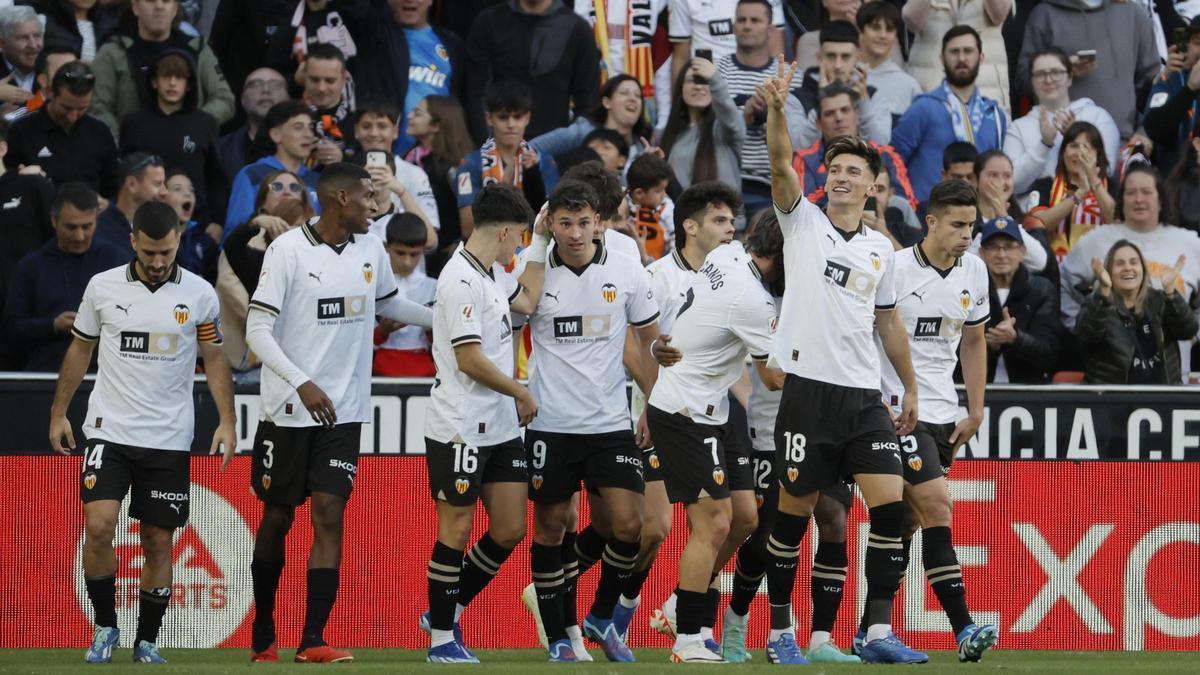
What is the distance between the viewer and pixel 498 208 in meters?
9.47

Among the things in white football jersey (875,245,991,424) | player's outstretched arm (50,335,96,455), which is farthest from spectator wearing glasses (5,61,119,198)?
white football jersey (875,245,991,424)

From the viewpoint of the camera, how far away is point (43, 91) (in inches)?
546

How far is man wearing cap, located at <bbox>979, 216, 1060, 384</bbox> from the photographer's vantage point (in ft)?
41.7

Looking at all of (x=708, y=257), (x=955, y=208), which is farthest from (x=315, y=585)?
(x=955, y=208)

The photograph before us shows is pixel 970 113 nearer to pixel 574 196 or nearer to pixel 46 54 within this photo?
pixel 574 196

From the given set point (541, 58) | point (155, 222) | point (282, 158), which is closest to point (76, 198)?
point (282, 158)

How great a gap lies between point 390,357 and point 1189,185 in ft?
21.2

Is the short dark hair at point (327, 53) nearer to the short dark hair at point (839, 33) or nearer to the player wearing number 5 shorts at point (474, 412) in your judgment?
the short dark hair at point (839, 33)

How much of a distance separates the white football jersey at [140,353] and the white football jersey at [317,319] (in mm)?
480

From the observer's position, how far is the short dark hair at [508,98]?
13.4 metres

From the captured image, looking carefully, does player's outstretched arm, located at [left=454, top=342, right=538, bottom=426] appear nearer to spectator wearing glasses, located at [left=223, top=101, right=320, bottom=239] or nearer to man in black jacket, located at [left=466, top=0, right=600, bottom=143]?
spectator wearing glasses, located at [left=223, top=101, right=320, bottom=239]

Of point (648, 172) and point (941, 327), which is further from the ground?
point (648, 172)

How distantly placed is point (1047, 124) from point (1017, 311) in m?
2.79

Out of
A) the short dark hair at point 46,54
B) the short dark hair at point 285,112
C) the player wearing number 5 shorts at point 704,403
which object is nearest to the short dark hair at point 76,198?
the short dark hair at point 285,112
